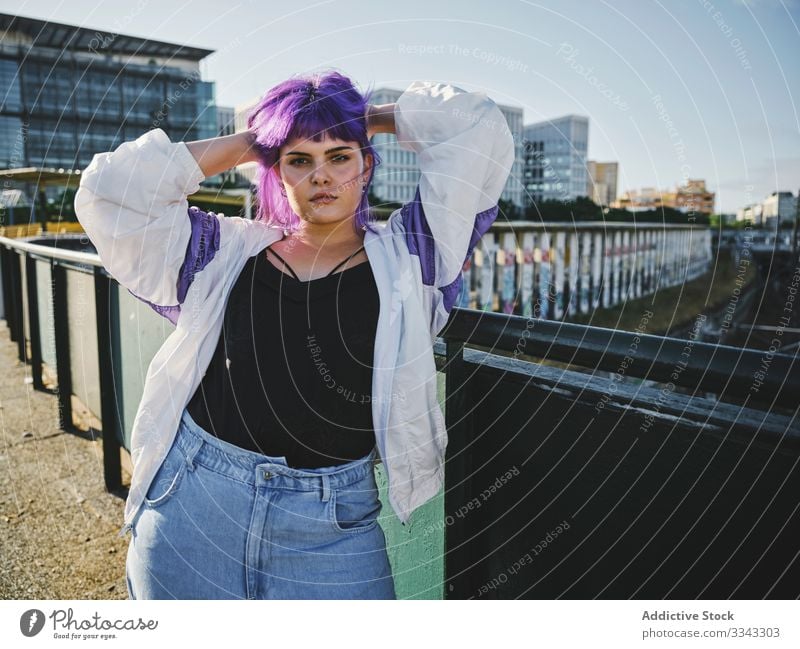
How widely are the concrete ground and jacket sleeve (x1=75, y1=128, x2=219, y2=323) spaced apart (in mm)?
1347

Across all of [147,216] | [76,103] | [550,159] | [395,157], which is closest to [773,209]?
[550,159]

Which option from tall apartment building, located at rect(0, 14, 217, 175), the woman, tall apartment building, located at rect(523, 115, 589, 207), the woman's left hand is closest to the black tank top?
the woman

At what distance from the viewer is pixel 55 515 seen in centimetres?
268

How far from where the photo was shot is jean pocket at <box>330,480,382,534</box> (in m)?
1.26

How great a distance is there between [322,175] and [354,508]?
0.64 metres

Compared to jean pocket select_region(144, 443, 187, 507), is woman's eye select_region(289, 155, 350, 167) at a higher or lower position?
higher

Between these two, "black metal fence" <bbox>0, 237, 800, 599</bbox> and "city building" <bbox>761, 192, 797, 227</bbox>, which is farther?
"city building" <bbox>761, 192, 797, 227</bbox>

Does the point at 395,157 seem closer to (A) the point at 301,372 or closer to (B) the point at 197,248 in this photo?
(B) the point at 197,248

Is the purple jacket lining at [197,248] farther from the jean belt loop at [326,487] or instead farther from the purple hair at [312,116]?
the jean belt loop at [326,487]

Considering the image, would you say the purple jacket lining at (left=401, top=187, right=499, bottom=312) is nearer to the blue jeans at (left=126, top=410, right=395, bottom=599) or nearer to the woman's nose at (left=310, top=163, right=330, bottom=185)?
the woman's nose at (left=310, top=163, right=330, bottom=185)

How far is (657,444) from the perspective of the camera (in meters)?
1.15
